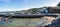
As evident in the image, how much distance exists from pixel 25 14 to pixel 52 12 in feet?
2.68

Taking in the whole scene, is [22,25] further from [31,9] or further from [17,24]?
[31,9]

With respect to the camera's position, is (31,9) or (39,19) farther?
(31,9)

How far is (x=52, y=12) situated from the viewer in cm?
422

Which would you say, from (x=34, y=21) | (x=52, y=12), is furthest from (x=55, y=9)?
(x=34, y=21)

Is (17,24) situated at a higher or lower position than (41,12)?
lower

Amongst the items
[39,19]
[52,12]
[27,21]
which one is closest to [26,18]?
[27,21]

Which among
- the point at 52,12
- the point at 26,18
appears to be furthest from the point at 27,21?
the point at 52,12

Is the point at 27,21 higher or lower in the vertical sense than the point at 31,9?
lower

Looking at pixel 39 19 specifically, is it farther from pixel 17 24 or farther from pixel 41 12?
pixel 17 24

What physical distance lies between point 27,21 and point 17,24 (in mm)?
315

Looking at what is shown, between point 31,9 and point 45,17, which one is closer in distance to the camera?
point 45,17

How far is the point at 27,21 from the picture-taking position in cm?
425

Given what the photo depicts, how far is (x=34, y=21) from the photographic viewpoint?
13.9 feet

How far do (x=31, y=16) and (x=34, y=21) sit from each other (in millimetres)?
185
